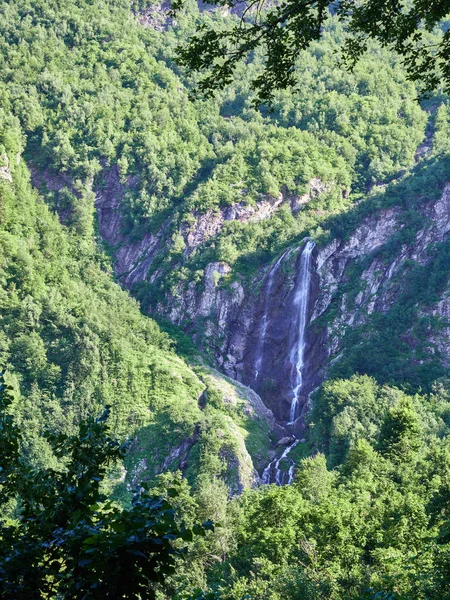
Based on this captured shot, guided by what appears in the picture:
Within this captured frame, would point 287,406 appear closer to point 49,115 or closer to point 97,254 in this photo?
point 97,254

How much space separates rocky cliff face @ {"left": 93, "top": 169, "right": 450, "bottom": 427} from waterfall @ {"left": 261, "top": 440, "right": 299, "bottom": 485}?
9.54 m

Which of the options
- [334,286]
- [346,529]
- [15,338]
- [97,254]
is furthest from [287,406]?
[346,529]

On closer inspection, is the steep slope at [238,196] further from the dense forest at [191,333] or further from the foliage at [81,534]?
the foliage at [81,534]

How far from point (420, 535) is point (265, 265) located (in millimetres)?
64764

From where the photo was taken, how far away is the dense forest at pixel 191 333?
353 inches

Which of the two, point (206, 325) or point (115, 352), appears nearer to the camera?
point (115, 352)

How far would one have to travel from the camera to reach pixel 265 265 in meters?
90.3

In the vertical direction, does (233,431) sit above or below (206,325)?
below

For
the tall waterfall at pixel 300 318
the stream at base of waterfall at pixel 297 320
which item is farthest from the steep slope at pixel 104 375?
the tall waterfall at pixel 300 318

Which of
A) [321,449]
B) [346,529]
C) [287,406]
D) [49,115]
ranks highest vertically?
[49,115]

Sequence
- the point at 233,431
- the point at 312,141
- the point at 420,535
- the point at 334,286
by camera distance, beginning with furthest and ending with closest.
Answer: the point at 312,141
the point at 334,286
the point at 233,431
the point at 420,535

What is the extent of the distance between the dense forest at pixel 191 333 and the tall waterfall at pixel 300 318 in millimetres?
2296

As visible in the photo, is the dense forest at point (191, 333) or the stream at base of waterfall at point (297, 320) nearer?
the dense forest at point (191, 333)

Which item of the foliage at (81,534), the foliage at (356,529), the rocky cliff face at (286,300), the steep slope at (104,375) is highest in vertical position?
the rocky cliff face at (286,300)
